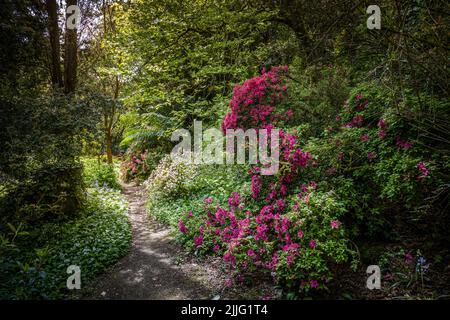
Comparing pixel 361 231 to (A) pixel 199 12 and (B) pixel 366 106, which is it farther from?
(A) pixel 199 12

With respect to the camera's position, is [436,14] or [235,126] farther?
[235,126]

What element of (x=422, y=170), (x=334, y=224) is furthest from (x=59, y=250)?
(x=422, y=170)

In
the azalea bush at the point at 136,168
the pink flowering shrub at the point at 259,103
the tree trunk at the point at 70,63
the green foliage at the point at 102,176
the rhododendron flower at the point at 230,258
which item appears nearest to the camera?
the rhododendron flower at the point at 230,258

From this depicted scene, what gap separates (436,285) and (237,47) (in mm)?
8310

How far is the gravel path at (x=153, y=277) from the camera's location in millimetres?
4051

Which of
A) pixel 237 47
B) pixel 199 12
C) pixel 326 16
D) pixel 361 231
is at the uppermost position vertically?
pixel 199 12

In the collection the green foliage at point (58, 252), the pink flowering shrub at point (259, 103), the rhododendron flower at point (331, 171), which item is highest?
the pink flowering shrub at point (259, 103)

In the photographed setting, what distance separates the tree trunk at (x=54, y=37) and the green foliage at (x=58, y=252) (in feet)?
11.5

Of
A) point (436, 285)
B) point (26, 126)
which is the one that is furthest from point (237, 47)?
point (436, 285)

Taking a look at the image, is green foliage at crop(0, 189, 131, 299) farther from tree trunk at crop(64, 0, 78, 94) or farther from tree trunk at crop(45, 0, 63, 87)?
tree trunk at crop(45, 0, 63, 87)

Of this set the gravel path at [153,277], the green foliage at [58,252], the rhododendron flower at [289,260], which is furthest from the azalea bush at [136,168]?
the rhododendron flower at [289,260]

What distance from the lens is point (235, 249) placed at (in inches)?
172

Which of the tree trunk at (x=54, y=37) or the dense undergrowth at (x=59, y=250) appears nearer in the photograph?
the dense undergrowth at (x=59, y=250)

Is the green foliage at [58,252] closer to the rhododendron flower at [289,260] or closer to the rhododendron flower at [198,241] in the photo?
the rhododendron flower at [198,241]
